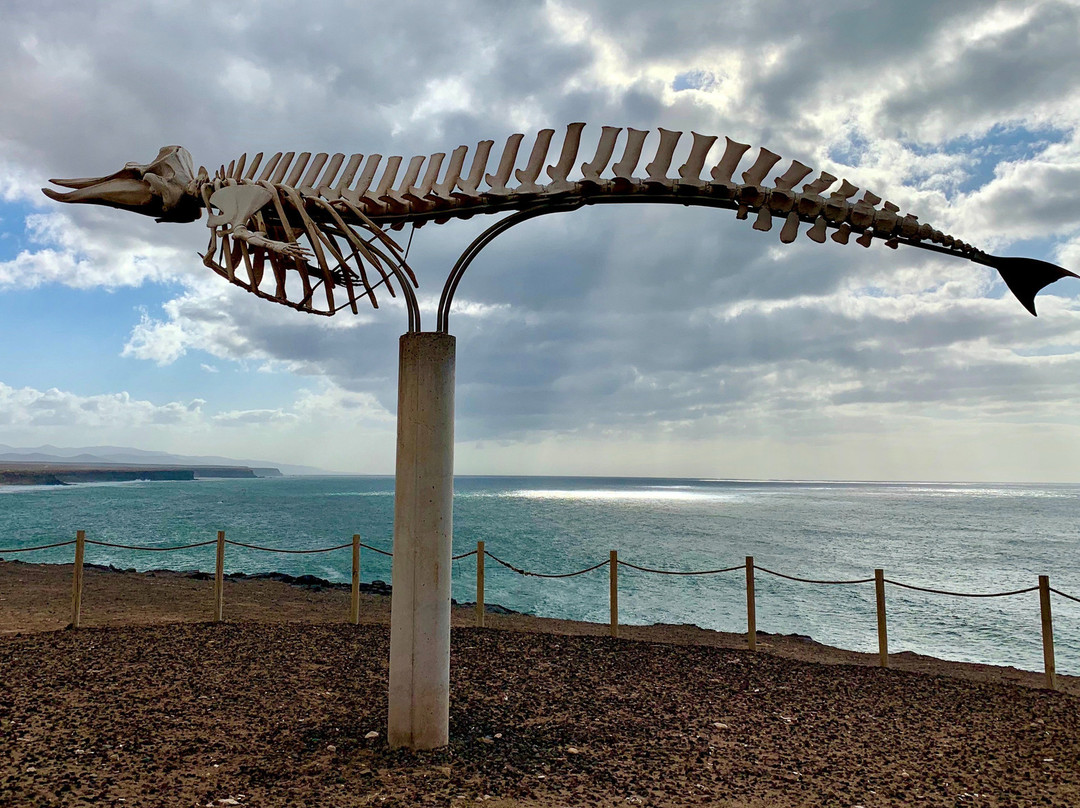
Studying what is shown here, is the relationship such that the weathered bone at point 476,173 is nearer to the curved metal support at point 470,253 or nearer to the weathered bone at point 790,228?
the curved metal support at point 470,253

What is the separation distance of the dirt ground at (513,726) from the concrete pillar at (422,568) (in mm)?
323

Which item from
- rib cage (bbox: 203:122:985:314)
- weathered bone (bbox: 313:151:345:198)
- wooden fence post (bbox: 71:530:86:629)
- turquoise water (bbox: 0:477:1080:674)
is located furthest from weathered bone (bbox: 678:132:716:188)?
turquoise water (bbox: 0:477:1080:674)

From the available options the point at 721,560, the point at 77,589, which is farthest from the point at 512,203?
the point at 721,560

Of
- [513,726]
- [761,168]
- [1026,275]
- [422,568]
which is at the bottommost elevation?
[513,726]

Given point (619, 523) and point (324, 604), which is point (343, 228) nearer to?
point (324, 604)

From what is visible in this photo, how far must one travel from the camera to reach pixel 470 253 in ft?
18.0

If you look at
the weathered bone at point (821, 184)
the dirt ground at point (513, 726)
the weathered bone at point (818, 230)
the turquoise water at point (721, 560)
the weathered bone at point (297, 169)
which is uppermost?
the weathered bone at point (297, 169)

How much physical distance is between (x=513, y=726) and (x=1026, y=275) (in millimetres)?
5615

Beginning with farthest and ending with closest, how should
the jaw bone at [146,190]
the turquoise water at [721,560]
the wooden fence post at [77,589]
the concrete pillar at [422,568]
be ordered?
the turquoise water at [721,560] < the wooden fence post at [77,589] < the jaw bone at [146,190] < the concrete pillar at [422,568]

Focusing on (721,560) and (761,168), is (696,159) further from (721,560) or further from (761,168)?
(721,560)

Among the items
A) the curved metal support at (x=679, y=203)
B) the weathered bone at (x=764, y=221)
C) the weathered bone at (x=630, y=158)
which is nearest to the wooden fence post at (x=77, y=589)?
the curved metal support at (x=679, y=203)

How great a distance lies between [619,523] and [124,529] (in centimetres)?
3634

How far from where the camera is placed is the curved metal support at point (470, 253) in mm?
5488

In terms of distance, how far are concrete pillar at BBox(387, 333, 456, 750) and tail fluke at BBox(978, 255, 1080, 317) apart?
462cm
